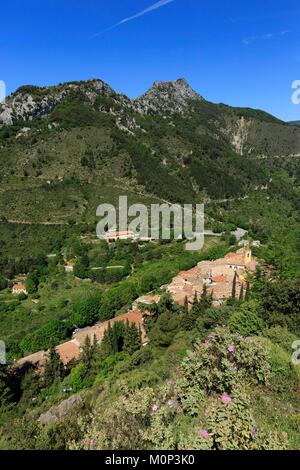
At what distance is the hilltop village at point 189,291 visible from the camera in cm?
2952

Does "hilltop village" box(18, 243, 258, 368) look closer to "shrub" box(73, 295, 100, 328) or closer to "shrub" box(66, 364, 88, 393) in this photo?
"shrub" box(73, 295, 100, 328)

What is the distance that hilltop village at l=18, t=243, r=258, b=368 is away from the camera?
29516 mm

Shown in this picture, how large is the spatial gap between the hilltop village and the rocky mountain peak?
10595cm

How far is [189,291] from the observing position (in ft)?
121

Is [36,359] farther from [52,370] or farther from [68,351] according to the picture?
[52,370]

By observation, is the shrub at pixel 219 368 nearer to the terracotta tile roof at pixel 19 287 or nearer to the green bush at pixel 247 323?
the green bush at pixel 247 323

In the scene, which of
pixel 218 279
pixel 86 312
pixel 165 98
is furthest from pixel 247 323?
pixel 165 98

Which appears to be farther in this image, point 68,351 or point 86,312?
point 86,312

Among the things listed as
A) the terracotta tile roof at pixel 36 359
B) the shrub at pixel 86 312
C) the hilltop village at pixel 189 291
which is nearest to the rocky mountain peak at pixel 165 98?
the hilltop village at pixel 189 291

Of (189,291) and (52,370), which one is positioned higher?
(189,291)

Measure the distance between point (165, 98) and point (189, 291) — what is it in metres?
149

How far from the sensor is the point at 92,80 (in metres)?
117

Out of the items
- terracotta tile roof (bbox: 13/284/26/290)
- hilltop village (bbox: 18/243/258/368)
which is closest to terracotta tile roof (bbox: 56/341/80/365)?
hilltop village (bbox: 18/243/258/368)
